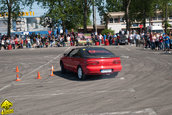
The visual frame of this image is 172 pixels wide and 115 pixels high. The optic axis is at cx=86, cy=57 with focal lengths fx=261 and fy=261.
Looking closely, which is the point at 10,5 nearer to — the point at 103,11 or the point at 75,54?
the point at 103,11

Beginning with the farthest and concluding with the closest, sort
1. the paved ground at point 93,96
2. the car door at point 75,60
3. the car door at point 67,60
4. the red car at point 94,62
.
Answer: the car door at point 67,60
the car door at point 75,60
the red car at point 94,62
the paved ground at point 93,96

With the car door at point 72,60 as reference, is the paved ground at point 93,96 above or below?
below

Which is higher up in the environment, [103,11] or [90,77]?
[103,11]

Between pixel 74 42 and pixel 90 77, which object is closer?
pixel 90 77

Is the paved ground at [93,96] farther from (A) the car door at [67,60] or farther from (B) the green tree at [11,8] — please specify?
(B) the green tree at [11,8]

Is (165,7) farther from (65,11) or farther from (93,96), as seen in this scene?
(93,96)

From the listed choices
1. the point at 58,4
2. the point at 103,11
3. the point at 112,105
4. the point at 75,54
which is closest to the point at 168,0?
the point at 103,11

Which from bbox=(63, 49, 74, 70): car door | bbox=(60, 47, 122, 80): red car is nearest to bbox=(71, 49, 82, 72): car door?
bbox=(60, 47, 122, 80): red car

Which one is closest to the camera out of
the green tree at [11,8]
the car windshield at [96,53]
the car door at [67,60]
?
the car windshield at [96,53]

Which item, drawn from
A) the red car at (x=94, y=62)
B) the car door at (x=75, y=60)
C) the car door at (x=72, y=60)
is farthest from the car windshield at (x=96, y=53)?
the car door at (x=72, y=60)

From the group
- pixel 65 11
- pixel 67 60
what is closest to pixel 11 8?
pixel 65 11

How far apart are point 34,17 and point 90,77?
112201mm

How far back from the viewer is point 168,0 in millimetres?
68812

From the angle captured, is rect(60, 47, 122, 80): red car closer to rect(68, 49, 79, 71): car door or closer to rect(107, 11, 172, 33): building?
rect(68, 49, 79, 71): car door
